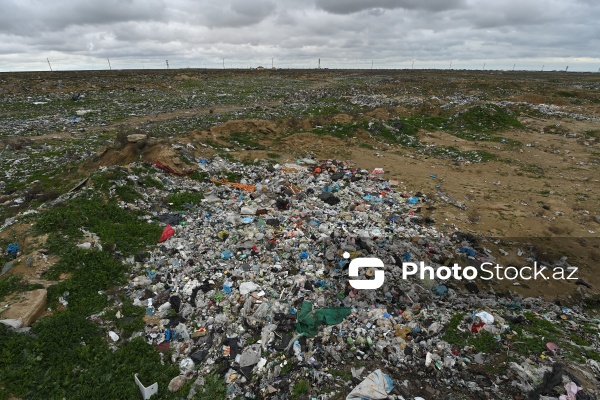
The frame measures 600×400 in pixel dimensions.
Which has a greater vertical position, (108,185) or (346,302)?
(108,185)

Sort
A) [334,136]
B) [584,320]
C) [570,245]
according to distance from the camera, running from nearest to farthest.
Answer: [584,320] < [570,245] < [334,136]

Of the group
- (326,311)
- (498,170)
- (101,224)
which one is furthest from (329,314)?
(498,170)

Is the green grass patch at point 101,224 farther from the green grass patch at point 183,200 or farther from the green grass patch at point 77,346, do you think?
the green grass patch at point 183,200

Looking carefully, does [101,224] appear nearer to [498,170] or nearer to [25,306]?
[25,306]

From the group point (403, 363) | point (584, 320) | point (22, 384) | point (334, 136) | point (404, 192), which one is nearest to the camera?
point (22, 384)

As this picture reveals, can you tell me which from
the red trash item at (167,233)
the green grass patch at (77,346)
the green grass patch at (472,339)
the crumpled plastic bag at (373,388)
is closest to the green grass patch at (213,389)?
the green grass patch at (77,346)

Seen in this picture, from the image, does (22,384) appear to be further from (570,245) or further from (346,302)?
(570,245)

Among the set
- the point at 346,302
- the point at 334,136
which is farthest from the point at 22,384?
the point at 334,136
